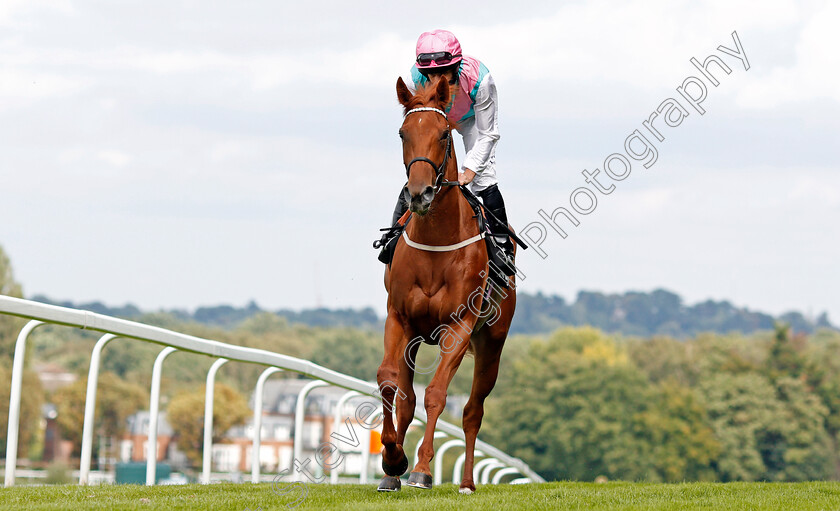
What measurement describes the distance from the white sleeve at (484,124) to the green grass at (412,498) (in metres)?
2.31

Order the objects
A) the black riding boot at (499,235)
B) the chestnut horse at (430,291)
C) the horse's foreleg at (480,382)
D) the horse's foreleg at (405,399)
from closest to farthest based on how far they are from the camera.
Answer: the chestnut horse at (430,291) < the horse's foreleg at (405,399) < the black riding boot at (499,235) < the horse's foreleg at (480,382)

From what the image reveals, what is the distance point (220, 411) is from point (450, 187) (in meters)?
74.0

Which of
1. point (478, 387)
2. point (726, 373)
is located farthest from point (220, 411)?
point (478, 387)

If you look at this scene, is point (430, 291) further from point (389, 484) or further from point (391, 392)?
point (389, 484)

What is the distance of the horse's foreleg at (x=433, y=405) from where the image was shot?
261 inches

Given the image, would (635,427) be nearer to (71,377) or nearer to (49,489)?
(71,377)

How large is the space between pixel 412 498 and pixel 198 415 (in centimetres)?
7741

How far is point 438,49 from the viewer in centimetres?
700

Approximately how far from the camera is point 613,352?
103m

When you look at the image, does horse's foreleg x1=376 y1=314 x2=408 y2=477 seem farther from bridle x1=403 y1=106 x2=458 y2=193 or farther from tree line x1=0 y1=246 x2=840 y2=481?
tree line x1=0 y1=246 x2=840 y2=481

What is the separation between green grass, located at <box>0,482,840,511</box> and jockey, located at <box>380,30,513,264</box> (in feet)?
5.99

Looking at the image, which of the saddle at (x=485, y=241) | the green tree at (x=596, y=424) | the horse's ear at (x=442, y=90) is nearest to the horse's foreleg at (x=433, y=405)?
the saddle at (x=485, y=241)

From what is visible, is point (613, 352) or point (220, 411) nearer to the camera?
point (220, 411)

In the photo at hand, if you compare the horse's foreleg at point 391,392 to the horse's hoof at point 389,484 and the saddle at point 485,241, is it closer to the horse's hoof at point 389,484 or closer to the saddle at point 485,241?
the horse's hoof at point 389,484
